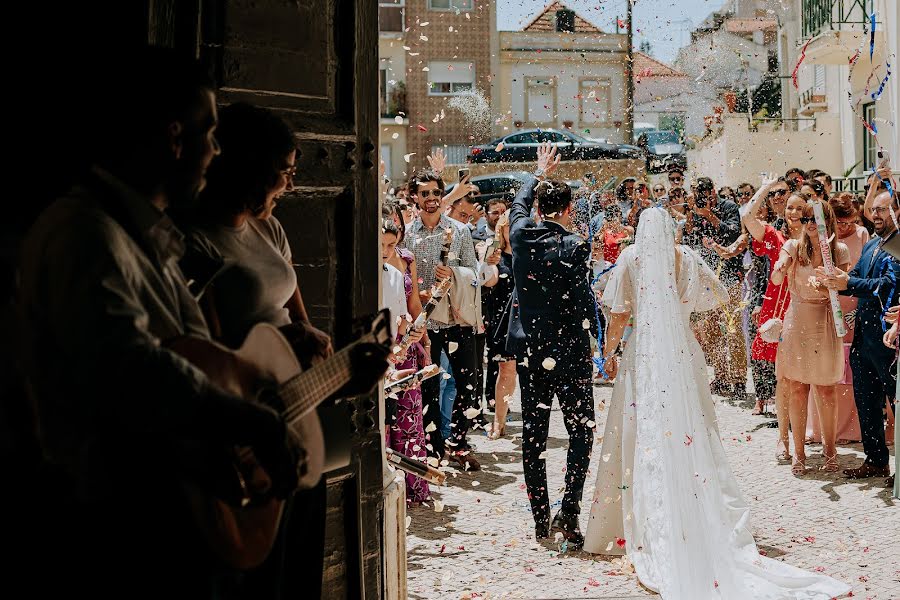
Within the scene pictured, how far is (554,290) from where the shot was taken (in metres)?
6.53

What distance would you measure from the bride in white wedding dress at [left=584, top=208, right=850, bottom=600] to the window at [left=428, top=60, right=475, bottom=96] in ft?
106

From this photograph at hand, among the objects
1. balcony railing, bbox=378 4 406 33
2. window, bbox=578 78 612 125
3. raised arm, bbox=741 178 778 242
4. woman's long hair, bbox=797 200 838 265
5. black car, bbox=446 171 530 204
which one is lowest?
woman's long hair, bbox=797 200 838 265

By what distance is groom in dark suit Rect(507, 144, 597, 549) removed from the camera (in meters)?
6.46

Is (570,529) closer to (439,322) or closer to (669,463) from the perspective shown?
(669,463)

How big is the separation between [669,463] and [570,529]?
103 centimetres

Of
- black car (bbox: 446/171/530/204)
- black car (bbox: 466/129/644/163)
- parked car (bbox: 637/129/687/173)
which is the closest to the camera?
black car (bbox: 446/171/530/204)

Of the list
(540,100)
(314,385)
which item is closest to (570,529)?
(314,385)

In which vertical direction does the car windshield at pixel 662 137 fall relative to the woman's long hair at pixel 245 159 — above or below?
above

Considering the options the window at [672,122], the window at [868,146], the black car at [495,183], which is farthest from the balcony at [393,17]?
the window at [868,146]

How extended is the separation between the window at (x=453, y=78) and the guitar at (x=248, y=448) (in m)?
35.8

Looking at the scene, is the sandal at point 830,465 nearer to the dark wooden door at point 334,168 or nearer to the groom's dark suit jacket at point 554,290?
the groom's dark suit jacket at point 554,290

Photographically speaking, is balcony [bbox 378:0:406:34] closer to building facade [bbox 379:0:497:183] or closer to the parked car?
building facade [bbox 379:0:497:183]

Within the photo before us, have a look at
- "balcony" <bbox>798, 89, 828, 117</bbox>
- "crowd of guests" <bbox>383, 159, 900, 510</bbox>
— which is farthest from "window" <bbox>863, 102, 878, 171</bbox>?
"crowd of guests" <bbox>383, 159, 900, 510</bbox>

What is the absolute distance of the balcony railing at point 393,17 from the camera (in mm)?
38125
